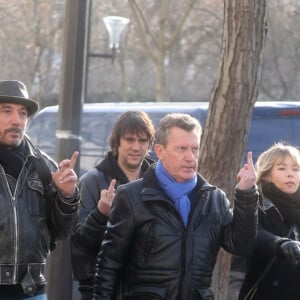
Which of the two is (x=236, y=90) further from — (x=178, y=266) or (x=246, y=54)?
(x=178, y=266)

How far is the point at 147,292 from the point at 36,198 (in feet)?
2.28

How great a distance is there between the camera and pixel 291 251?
4.12m

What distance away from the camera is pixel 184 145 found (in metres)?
3.80

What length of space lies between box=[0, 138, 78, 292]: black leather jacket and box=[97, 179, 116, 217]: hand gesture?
7.9 inches

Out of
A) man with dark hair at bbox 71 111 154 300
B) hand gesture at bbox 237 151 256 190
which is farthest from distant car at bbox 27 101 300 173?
hand gesture at bbox 237 151 256 190

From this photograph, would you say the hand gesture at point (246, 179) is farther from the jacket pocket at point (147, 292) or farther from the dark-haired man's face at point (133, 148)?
the dark-haired man's face at point (133, 148)

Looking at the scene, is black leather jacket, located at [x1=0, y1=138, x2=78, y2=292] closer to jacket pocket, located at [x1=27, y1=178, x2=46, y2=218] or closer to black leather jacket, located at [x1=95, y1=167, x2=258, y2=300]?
jacket pocket, located at [x1=27, y1=178, x2=46, y2=218]

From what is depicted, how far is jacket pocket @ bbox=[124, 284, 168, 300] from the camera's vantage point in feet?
11.9

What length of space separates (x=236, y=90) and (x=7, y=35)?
79.4 ft

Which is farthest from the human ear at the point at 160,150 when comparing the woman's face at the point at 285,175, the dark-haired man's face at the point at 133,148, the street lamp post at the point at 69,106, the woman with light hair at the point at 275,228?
the street lamp post at the point at 69,106

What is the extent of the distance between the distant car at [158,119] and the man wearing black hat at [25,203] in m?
6.38

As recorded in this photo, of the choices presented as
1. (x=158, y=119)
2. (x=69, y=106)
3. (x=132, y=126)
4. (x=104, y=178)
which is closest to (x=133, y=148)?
(x=132, y=126)

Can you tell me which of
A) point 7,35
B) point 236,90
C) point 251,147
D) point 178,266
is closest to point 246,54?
point 236,90

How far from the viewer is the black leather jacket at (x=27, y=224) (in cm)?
374
